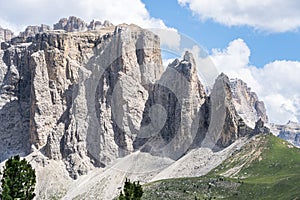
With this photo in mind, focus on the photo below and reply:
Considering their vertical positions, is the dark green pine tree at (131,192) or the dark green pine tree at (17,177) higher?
the dark green pine tree at (17,177)

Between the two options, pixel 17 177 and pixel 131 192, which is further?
pixel 17 177

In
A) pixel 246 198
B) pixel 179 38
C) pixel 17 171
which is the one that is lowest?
pixel 246 198

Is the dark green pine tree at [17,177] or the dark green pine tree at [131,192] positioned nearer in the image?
the dark green pine tree at [131,192]

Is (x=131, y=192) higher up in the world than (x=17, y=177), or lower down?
lower down

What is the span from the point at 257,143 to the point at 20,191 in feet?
441

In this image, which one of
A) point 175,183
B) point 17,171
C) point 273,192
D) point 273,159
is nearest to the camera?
point 17,171

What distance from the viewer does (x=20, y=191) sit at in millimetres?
68125

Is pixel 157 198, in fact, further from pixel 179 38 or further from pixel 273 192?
pixel 179 38

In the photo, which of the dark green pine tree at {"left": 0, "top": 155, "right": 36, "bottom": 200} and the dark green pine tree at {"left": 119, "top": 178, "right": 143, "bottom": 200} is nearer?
the dark green pine tree at {"left": 119, "top": 178, "right": 143, "bottom": 200}

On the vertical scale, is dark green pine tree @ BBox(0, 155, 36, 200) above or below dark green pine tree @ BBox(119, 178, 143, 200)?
above

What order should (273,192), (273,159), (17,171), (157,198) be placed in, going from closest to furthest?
(17,171)
(273,192)
(157,198)
(273,159)

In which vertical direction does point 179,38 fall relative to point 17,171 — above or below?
above

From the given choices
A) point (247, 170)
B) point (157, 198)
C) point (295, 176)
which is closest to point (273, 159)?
point (247, 170)

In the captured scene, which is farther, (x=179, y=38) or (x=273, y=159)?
(x=273, y=159)
